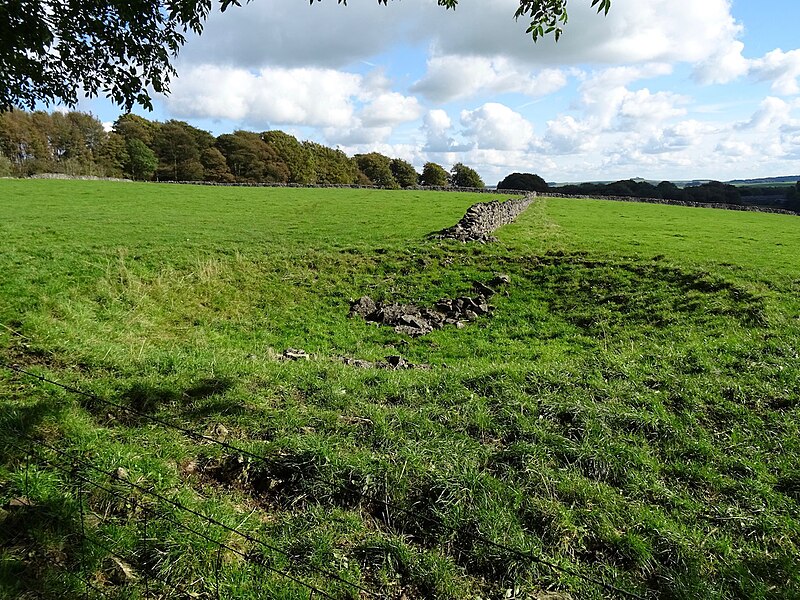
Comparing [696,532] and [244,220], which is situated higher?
[244,220]

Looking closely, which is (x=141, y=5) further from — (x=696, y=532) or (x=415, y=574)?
(x=696, y=532)

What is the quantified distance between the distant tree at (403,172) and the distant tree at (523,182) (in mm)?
31357

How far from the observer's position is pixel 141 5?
6293 millimetres

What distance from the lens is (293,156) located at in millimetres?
99062

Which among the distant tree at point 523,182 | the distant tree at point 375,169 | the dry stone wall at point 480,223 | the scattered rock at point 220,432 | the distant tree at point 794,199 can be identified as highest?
the distant tree at point 375,169

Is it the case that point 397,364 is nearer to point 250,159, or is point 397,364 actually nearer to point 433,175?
point 250,159

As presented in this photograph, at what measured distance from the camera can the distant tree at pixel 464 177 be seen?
122m

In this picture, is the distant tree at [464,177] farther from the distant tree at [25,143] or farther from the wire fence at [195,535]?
the wire fence at [195,535]

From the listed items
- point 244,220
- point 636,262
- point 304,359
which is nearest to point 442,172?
point 244,220

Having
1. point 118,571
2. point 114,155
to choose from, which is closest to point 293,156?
point 114,155

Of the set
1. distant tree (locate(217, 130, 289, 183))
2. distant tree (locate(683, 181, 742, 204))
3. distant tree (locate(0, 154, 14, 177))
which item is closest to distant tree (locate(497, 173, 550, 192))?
distant tree (locate(683, 181, 742, 204))

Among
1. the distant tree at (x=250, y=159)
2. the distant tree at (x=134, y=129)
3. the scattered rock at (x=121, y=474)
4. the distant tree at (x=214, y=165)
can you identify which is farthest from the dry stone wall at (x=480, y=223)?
the distant tree at (x=134, y=129)

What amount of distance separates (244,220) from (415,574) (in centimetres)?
2747

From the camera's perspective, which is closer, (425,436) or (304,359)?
(425,436)
